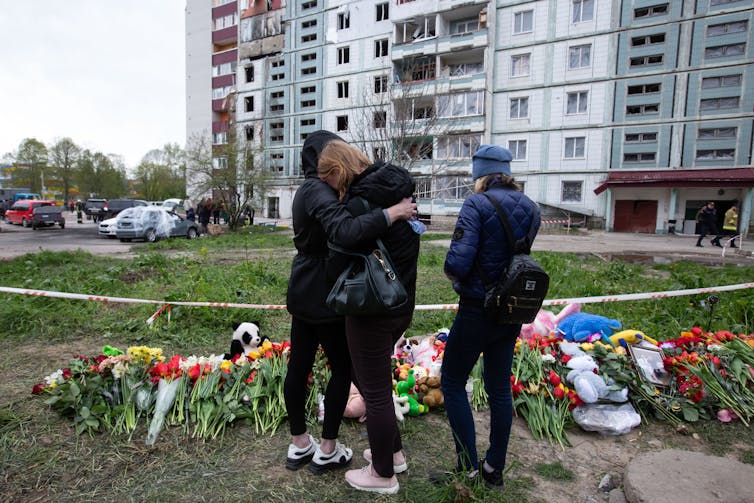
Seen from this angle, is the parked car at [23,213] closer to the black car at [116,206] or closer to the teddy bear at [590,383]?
the black car at [116,206]

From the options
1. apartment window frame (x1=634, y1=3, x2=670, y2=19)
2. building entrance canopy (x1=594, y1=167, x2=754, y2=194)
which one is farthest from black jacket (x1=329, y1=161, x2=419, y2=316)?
apartment window frame (x1=634, y1=3, x2=670, y2=19)

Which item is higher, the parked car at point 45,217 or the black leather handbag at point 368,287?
the black leather handbag at point 368,287

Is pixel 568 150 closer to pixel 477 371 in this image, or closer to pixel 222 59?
pixel 477 371

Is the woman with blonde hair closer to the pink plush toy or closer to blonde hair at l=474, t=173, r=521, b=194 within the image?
blonde hair at l=474, t=173, r=521, b=194

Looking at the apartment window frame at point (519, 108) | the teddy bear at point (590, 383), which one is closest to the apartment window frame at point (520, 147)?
the apartment window frame at point (519, 108)

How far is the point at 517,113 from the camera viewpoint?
1233 inches

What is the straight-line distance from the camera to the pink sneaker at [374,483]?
2.30m

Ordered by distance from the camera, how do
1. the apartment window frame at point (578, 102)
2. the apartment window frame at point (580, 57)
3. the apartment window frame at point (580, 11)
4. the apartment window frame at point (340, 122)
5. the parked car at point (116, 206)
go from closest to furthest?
the apartment window frame at point (580, 11) < the apartment window frame at point (580, 57) < the apartment window frame at point (578, 102) < the parked car at point (116, 206) < the apartment window frame at point (340, 122)

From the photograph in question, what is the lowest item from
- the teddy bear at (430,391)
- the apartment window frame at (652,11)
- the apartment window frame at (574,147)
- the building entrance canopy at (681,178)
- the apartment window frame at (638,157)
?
the teddy bear at (430,391)

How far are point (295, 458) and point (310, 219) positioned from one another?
53.1 inches

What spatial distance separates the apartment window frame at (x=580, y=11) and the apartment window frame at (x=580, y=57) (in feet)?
4.98

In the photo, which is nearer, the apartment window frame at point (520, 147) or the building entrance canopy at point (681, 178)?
the building entrance canopy at point (681, 178)

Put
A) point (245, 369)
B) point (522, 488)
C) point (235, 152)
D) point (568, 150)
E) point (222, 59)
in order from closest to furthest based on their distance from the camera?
point (522, 488) → point (245, 369) → point (235, 152) → point (568, 150) → point (222, 59)

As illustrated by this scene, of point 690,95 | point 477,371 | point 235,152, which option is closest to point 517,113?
point 690,95
